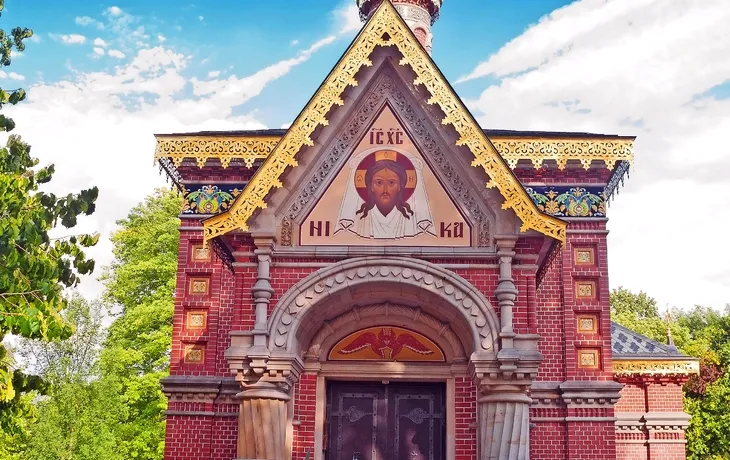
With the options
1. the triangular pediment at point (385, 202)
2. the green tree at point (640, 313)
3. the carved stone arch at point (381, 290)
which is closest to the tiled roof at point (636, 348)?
the carved stone arch at point (381, 290)

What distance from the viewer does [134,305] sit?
102 ft

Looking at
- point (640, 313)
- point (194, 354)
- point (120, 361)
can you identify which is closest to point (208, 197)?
point (194, 354)

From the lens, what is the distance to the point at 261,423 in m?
11.2

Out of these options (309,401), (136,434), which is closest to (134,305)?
(136,434)

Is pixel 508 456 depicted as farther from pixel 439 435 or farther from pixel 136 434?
pixel 136 434

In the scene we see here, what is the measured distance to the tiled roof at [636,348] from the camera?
54.2ft

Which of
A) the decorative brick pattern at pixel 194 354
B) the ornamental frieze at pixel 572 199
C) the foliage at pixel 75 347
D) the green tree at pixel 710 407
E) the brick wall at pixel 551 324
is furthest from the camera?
the green tree at pixel 710 407

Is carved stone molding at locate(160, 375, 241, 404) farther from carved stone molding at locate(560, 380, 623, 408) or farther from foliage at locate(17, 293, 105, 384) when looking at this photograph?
foliage at locate(17, 293, 105, 384)

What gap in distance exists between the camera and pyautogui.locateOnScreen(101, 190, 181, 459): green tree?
2747 centimetres

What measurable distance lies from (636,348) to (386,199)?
24.9 feet

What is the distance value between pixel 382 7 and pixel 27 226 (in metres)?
6.11

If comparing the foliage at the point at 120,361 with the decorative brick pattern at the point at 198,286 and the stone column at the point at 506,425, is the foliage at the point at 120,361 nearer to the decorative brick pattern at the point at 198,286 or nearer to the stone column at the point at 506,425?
the decorative brick pattern at the point at 198,286

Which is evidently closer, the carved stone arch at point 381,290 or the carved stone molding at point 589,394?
the carved stone arch at point 381,290

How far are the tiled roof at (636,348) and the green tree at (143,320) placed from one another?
48.7 feet
